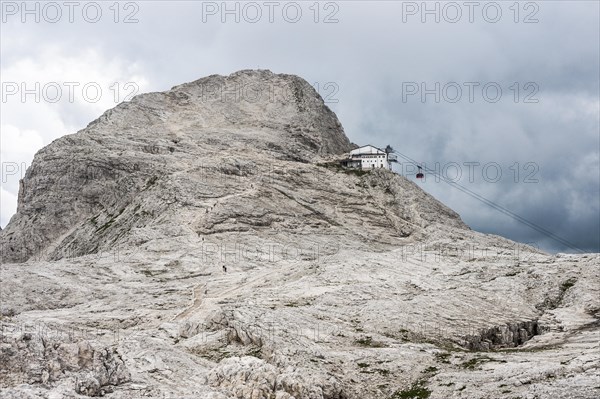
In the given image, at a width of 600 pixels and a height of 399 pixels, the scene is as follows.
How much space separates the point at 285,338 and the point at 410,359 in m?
9.74

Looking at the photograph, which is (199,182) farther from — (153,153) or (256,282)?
(256,282)

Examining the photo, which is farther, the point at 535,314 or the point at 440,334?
the point at 535,314

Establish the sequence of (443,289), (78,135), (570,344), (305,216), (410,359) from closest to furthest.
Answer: (410,359) → (570,344) → (443,289) → (305,216) → (78,135)

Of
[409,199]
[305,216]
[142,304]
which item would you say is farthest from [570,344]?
[409,199]

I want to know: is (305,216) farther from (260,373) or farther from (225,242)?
(260,373)

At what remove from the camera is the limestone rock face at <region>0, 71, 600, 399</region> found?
47000mm

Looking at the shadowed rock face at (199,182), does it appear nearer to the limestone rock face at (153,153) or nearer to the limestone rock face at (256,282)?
the limestone rock face at (153,153)

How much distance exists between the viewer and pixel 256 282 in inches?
3177

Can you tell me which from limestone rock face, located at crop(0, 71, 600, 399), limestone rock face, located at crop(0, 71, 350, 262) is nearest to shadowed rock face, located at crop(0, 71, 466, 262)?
limestone rock face, located at crop(0, 71, 350, 262)

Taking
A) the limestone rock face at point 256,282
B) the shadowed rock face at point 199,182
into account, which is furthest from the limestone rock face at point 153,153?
the limestone rock face at point 256,282

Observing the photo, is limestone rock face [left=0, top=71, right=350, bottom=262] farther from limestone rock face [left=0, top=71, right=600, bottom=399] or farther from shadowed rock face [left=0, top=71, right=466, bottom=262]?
limestone rock face [left=0, top=71, right=600, bottom=399]

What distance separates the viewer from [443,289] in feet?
243

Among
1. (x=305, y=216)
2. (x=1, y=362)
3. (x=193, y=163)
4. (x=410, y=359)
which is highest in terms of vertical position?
(x=193, y=163)

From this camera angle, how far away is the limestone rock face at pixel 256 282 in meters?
47.0
